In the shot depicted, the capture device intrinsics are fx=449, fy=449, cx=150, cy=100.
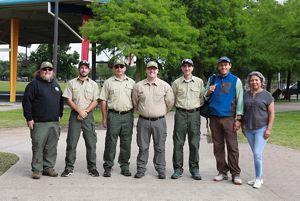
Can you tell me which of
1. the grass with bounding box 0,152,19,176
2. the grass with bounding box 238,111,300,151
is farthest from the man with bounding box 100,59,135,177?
the grass with bounding box 238,111,300,151

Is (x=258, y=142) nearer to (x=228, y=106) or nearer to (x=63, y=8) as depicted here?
A: (x=228, y=106)

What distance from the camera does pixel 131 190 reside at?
655 cm

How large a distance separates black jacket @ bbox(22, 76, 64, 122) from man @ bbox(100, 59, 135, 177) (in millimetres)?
822

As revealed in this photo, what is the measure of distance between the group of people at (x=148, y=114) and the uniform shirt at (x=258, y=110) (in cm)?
2

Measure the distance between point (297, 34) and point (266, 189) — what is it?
50.2ft

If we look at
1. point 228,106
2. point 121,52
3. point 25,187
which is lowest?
point 25,187

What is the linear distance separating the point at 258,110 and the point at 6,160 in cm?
497

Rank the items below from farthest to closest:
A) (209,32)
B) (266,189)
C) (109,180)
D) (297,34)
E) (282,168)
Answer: (209,32) < (297,34) < (282,168) < (109,180) < (266,189)

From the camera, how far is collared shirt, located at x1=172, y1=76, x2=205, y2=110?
7363mm

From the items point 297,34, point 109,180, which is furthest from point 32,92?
point 297,34

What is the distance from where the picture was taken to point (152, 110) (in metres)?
7.36

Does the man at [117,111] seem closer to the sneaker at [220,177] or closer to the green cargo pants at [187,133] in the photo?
the green cargo pants at [187,133]

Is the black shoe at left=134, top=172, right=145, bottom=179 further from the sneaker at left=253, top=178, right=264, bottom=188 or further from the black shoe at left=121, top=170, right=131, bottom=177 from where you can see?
the sneaker at left=253, top=178, right=264, bottom=188

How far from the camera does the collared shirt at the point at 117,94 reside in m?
7.52
